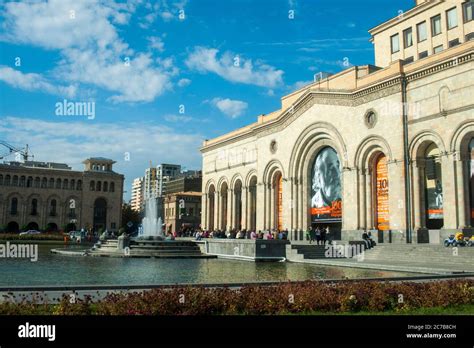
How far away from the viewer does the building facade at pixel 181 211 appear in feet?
264

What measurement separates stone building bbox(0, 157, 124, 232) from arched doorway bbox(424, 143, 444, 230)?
6989 cm

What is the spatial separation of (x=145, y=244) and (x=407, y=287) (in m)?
21.6

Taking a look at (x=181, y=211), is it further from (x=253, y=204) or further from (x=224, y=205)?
(x=253, y=204)

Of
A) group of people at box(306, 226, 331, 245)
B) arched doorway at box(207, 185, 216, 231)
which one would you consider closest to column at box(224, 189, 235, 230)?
arched doorway at box(207, 185, 216, 231)

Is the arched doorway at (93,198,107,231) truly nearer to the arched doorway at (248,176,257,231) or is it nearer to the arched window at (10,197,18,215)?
the arched window at (10,197,18,215)

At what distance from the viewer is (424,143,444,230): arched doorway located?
98.7 ft

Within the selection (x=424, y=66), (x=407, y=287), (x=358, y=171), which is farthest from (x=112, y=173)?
(x=407, y=287)

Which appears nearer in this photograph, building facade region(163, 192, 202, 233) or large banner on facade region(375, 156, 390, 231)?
large banner on facade region(375, 156, 390, 231)

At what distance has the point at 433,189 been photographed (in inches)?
1201

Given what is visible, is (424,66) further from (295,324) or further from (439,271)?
(295,324)

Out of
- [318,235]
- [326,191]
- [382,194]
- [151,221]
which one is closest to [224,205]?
[151,221]

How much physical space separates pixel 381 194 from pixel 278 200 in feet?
45.9

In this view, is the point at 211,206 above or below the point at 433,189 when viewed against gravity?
below

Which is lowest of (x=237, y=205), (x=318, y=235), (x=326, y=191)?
(x=318, y=235)
